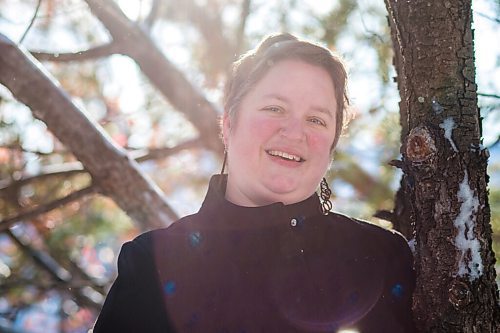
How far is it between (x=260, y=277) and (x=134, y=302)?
0.91 ft

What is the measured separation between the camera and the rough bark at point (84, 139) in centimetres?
219

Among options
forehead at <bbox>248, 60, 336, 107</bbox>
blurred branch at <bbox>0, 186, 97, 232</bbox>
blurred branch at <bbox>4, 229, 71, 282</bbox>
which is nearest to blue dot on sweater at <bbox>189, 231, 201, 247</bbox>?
forehead at <bbox>248, 60, 336, 107</bbox>

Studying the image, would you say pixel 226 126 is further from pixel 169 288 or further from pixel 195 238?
pixel 169 288

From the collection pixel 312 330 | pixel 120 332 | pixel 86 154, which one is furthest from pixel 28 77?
pixel 312 330

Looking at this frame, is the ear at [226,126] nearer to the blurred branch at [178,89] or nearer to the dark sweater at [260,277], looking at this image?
the dark sweater at [260,277]

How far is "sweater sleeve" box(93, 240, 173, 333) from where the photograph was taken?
53.2 inches

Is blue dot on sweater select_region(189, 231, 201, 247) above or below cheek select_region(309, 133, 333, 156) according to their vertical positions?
below

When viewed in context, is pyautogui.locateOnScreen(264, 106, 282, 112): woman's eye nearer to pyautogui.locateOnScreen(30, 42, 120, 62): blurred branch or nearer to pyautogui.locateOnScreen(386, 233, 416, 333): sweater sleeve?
pyautogui.locateOnScreen(386, 233, 416, 333): sweater sleeve

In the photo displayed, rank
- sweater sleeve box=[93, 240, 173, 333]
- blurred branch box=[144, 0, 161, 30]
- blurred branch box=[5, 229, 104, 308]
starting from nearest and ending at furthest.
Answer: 1. sweater sleeve box=[93, 240, 173, 333]
2. blurred branch box=[144, 0, 161, 30]
3. blurred branch box=[5, 229, 104, 308]

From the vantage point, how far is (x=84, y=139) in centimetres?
225

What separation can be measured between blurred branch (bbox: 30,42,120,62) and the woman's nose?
52.9 inches

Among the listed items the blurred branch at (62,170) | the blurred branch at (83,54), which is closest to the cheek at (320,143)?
the blurred branch at (83,54)

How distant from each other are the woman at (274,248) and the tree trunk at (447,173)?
0.14 metres

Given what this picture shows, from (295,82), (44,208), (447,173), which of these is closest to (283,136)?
(295,82)
